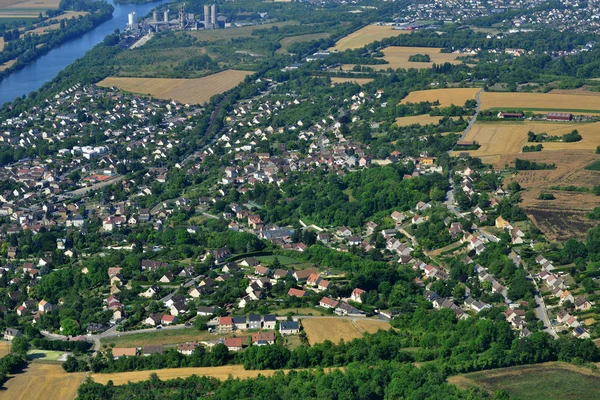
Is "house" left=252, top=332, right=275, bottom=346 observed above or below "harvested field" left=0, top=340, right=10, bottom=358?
above

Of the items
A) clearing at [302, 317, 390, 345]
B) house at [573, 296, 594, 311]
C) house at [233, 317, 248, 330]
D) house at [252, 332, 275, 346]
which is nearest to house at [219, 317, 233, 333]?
house at [233, 317, 248, 330]

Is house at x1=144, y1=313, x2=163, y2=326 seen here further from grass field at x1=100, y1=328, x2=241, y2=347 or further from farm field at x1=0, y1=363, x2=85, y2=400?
farm field at x1=0, y1=363, x2=85, y2=400

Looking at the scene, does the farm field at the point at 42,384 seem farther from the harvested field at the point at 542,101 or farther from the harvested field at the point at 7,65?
the harvested field at the point at 7,65

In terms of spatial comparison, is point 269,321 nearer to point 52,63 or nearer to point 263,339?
point 263,339

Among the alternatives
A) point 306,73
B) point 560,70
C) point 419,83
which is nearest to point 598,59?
point 560,70

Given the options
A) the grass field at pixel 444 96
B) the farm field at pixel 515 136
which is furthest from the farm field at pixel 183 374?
the grass field at pixel 444 96

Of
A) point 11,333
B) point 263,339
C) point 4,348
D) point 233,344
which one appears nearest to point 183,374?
point 233,344

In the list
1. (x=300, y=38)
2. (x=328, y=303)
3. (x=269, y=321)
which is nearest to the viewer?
(x=269, y=321)
